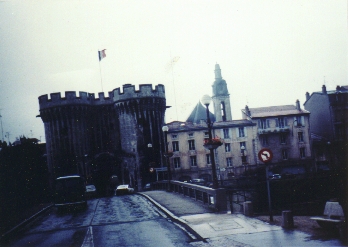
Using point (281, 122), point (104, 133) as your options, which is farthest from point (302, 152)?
point (104, 133)

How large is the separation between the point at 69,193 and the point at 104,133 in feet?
98.2

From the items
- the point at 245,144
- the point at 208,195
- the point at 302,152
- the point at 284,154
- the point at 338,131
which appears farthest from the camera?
the point at 302,152

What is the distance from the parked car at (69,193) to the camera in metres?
22.5

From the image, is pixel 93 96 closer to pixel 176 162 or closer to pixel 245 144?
pixel 176 162

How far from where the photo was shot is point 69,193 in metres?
22.6

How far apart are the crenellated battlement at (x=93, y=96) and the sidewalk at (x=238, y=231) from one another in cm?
3652

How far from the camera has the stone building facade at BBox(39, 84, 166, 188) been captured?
4934cm

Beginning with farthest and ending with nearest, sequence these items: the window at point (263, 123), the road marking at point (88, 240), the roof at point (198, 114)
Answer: the roof at point (198, 114)
the window at point (263, 123)
the road marking at point (88, 240)

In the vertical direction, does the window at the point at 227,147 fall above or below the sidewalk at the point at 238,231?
above

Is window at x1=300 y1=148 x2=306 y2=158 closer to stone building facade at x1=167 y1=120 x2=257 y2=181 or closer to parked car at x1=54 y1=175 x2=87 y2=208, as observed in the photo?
stone building facade at x1=167 y1=120 x2=257 y2=181

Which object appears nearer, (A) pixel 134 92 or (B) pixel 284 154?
(A) pixel 134 92

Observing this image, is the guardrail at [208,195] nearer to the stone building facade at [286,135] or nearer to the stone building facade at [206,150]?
the stone building facade at [206,150]

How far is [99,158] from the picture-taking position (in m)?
49.5

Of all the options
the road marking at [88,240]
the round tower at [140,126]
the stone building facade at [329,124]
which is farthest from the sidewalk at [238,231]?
the stone building facade at [329,124]
